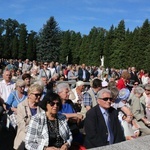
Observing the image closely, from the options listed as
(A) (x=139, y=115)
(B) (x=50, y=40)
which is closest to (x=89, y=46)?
(B) (x=50, y=40)

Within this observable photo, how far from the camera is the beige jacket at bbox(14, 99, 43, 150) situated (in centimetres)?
500

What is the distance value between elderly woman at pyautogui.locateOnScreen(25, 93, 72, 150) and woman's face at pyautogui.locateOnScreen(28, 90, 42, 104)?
932mm

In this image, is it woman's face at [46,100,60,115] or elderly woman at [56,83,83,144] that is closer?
woman's face at [46,100,60,115]

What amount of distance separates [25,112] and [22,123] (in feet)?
0.66

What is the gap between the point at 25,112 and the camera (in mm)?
5305

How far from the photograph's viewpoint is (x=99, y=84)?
25.8 feet

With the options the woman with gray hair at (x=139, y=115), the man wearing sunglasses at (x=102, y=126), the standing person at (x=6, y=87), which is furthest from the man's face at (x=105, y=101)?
the standing person at (x=6, y=87)

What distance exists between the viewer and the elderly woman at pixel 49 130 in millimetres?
4223

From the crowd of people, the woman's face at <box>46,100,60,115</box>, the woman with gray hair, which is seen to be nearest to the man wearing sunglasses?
the crowd of people

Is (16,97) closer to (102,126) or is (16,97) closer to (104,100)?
(104,100)

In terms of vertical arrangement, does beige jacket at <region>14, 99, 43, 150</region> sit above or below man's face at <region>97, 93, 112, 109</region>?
below

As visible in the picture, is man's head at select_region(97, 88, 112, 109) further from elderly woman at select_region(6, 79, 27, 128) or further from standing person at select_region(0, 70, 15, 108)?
standing person at select_region(0, 70, 15, 108)

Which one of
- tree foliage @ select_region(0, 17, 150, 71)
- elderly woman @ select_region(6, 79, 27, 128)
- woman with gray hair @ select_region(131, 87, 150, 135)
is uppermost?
tree foliage @ select_region(0, 17, 150, 71)

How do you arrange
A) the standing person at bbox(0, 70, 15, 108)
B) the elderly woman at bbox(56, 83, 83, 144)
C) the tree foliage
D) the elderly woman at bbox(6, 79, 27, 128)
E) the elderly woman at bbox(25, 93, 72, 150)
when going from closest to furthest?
the elderly woman at bbox(25, 93, 72, 150), the elderly woman at bbox(56, 83, 83, 144), the elderly woman at bbox(6, 79, 27, 128), the standing person at bbox(0, 70, 15, 108), the tree foliage
